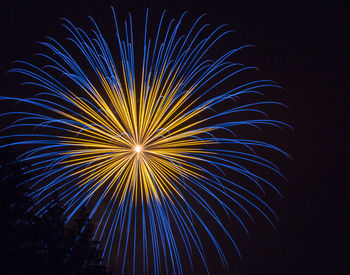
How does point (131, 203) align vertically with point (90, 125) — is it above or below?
below

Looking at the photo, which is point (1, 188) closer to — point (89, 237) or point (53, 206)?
point (53, 206)

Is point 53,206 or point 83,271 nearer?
point 53,206

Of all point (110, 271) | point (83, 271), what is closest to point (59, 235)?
point (83, 271)

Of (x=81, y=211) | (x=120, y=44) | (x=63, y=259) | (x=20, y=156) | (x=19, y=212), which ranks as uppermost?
(x=120, y=44)

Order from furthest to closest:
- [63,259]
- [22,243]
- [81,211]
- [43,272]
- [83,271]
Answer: [81,211] → [83,271] → [63,259] → [43,272] → [22,243]

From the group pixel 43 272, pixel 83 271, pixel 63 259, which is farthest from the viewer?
pixel 83 271

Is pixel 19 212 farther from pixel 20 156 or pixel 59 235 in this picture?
pixel 59 235
